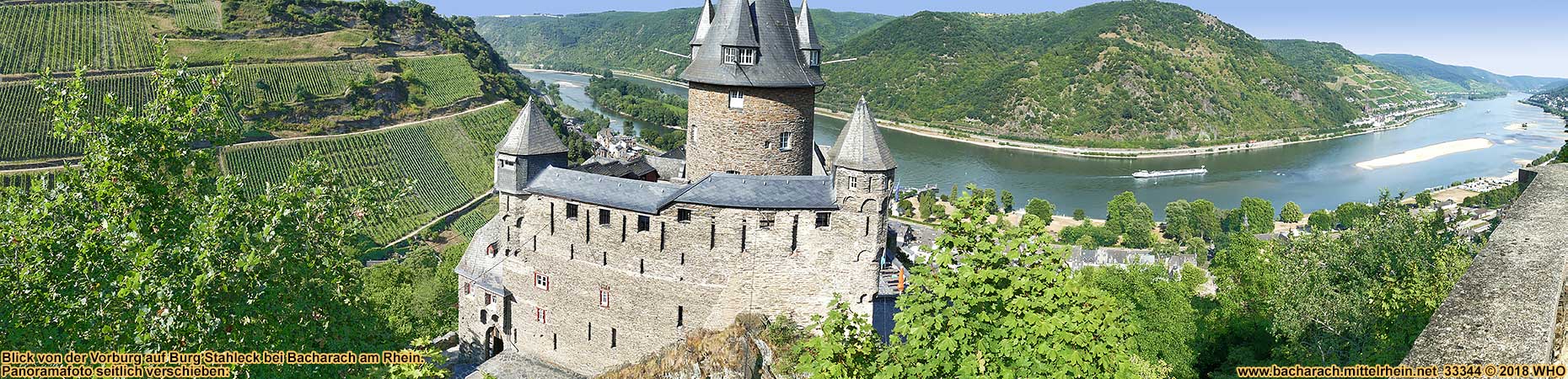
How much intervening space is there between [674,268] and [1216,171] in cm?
11185

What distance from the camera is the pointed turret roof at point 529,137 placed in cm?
2528

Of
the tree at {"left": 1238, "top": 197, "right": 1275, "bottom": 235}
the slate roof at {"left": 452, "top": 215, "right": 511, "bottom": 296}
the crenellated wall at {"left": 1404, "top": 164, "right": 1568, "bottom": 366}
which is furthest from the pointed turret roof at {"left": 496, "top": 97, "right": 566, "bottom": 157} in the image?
the tree at {"left": 1238, "top": 197, "right": 1275, "bottom": 235}

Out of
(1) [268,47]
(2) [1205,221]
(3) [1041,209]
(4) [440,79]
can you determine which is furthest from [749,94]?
(4) [440,79]

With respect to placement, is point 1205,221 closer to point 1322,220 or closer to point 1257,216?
point 1257,216

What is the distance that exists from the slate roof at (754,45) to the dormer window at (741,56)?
0.10 meters

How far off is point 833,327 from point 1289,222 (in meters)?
87.8

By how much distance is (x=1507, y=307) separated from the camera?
9172 millimetres

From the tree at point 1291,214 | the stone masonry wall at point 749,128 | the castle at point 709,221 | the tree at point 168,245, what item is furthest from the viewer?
the tree at point 1291,214

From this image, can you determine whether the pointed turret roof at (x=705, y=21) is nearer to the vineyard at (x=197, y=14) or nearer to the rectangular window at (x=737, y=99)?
the rectangular window at (x=737, y=99)

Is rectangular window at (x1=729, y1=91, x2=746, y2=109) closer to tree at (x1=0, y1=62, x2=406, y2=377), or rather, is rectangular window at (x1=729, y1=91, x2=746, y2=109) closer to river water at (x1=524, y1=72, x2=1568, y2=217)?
tree at (x1=0, y1=62, x2=406, y2=377)

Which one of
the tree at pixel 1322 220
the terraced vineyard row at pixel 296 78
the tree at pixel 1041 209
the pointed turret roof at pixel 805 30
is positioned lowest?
the tree at pixel 1041 209

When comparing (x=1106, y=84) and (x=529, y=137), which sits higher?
(x=529, y=137)

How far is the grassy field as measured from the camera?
282 ft

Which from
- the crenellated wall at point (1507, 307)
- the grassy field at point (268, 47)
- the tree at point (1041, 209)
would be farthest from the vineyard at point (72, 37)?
the crenellated wall at point (1507, 307)
